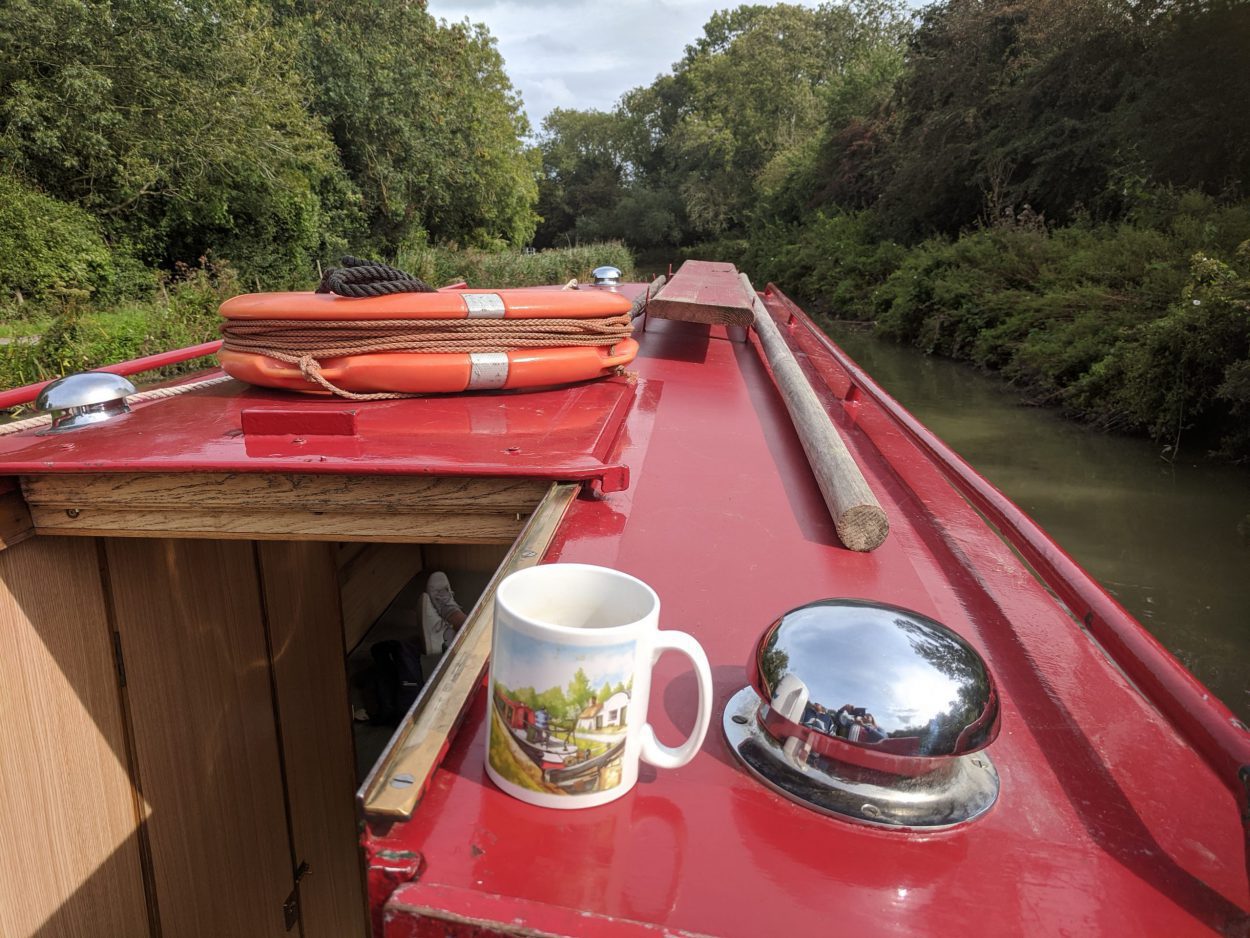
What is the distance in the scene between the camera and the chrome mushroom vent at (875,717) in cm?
76

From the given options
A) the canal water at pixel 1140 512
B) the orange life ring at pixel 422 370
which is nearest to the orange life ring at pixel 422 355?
the orange life ring at pixel 422 370

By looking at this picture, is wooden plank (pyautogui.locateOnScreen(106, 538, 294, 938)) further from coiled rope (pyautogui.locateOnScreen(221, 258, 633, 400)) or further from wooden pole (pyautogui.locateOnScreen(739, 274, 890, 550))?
wooden pole (pyautogui.locateOnScreen(739, 274, 890, 550))

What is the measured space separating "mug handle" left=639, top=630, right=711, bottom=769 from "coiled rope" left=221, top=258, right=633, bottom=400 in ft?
4.73

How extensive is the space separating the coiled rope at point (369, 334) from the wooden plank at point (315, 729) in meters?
0.70

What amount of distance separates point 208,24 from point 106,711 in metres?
13.3

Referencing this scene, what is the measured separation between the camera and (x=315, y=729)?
9.05 feet

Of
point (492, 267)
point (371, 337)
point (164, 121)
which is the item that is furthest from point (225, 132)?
point (371, 337)

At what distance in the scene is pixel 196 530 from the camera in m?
1.72

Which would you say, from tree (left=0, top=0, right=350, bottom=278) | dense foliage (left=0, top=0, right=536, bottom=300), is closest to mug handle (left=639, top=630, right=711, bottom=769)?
dense foliage (left=0, top=0, right=536, bottom=300)

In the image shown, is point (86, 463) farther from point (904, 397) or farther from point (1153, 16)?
point (1153, 16)

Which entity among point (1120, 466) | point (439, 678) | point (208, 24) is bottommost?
point (1120, 466)

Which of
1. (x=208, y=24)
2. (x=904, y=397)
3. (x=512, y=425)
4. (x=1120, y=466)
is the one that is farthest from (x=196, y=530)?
(x=208, y=24)

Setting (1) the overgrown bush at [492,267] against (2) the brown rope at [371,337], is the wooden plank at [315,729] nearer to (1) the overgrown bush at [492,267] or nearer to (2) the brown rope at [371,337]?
(2) the brown rope at [371,337]

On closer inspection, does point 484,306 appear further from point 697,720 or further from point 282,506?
point 697,720
